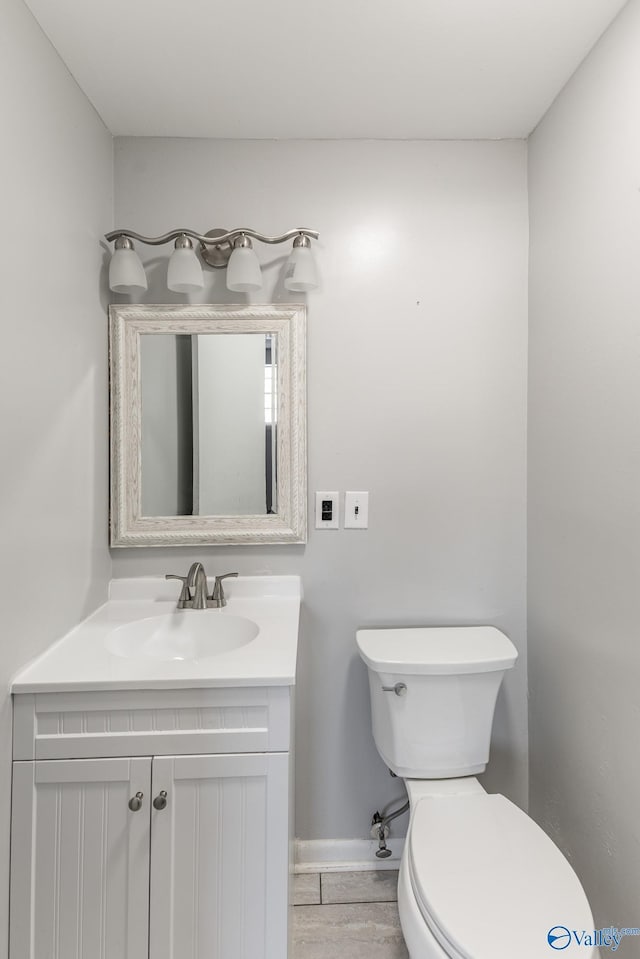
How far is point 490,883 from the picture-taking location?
42.3 inches

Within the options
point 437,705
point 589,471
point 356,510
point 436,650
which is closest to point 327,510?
point 356,510

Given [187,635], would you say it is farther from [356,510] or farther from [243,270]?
[243,270]

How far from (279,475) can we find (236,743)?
78cm

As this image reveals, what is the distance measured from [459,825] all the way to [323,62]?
6.18 ft

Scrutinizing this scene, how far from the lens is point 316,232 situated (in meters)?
1.57

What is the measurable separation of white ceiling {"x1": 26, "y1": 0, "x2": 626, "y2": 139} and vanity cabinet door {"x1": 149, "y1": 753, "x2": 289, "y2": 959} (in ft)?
5.35

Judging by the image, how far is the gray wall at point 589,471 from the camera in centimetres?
119

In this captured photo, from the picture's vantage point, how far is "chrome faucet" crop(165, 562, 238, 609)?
5.14ft

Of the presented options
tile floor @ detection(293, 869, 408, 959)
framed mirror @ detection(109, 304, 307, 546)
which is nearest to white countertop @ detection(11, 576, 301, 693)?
framed mirror @ detection(109, 304, 307, 546)

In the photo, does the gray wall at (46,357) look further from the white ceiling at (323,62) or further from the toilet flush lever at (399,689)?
the toilet flush lever at (399,689)

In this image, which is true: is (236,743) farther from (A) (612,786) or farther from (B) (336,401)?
(B) (336,401)

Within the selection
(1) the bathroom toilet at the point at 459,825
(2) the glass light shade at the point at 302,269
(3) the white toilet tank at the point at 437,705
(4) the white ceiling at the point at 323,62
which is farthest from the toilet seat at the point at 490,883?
(4) the white ceiling at the point at 323,62

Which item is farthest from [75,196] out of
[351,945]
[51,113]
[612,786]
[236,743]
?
[351,945]

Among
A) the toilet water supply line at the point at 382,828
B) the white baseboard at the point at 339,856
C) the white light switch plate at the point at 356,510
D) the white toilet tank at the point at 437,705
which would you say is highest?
the white light switch plate at the point at 356,510
